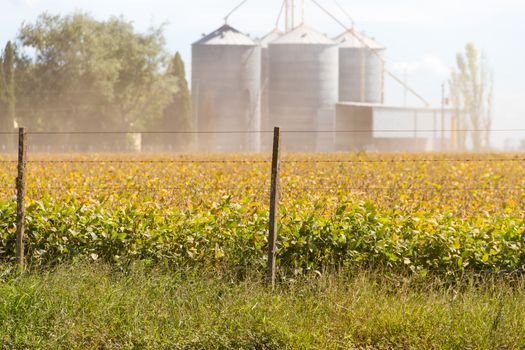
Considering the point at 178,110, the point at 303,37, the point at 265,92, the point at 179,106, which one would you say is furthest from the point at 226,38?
the point at 178,110

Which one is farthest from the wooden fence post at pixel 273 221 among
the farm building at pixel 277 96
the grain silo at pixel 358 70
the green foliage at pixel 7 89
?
the grain silo at pixel 358 70

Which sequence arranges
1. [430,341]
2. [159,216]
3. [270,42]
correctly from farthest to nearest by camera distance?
[270,42]
[159,216]
[430,341]

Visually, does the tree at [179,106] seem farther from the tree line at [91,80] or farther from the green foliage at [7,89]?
the green foliage at [7,89]

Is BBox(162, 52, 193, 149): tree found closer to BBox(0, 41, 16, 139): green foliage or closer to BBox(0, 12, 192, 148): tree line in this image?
BBox(0, 12, 192, 148): tree line

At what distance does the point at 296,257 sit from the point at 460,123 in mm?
75945

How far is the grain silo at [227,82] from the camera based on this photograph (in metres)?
68.2

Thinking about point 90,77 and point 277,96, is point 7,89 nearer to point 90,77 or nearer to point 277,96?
point 90,77

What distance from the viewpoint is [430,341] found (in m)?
8.53

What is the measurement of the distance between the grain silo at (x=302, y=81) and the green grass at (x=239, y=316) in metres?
58.9

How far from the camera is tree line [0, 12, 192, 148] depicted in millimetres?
67250

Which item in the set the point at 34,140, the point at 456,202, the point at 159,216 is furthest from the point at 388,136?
the point at 159,216

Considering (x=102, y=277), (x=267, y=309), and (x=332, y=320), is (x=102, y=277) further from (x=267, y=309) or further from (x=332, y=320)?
(x=332, y=320)

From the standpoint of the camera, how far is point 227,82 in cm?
6831

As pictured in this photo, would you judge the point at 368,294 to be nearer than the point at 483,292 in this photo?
Yes
